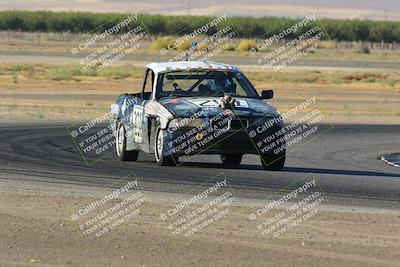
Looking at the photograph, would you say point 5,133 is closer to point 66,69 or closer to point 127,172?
point 127,172

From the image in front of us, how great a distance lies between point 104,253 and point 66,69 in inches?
2041

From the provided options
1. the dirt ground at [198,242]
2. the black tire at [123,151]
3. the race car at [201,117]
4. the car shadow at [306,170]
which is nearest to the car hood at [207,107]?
the race car at [201,117]

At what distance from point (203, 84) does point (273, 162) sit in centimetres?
176

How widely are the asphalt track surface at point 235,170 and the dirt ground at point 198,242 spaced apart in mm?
2052

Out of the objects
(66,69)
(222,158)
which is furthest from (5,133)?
(66,69)

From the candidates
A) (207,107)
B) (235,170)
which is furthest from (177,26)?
(207,107)

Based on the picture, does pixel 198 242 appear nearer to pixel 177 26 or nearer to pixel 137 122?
pixel 137 122

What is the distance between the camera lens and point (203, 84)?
19.0 metres

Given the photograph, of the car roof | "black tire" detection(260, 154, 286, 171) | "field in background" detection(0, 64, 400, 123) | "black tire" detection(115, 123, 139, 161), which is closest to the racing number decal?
"black tire" detection(115, 123, 139, 161)

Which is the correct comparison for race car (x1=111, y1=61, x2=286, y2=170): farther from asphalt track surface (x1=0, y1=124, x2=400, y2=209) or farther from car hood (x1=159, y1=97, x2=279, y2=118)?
asphalt track surface (x1=0, y1=124, x2=400, y2=209)

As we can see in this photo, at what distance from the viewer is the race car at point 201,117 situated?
17.7 meters

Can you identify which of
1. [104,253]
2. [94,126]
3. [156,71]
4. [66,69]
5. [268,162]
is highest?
[104,253]

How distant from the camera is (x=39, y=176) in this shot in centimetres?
1709

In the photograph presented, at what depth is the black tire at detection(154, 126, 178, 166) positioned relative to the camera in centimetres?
1795
